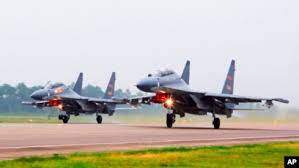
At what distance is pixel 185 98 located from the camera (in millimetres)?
41062

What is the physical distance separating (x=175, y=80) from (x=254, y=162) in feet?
85.3

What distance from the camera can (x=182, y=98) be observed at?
40938 mm

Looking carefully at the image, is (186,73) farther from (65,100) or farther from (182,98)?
(65,100)

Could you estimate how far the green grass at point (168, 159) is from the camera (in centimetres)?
1414

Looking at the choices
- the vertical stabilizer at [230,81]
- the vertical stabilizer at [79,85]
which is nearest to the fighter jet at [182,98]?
the vertical stabilizer at [230,81]

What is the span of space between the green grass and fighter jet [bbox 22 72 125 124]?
38137mm

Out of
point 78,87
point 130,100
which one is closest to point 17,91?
point 78,87

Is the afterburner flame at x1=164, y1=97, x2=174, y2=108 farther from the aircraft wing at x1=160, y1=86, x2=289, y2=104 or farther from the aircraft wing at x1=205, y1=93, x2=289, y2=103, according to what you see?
the aircraft wing at x1=205, y1=93, x2=289, y2=103

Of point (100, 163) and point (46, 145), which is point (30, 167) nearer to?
point (100, 163)

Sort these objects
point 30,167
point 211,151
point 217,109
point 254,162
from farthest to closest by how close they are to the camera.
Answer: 1. point 217,109
2. point 211,151
3. point 254,162
4. point 30,167

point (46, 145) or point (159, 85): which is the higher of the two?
point (159, 85)

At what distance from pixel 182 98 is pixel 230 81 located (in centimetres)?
1211

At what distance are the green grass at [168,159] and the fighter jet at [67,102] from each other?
38.1 metres

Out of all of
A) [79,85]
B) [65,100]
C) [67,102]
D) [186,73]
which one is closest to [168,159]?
[186,73]
